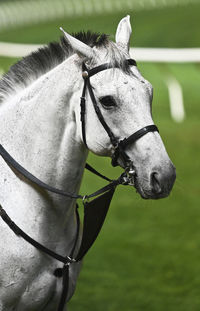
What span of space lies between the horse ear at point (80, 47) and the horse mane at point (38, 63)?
0.14 meters

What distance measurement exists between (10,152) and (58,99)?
1.34ft

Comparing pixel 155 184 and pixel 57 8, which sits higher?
pixel 57 8

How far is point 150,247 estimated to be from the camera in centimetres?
654

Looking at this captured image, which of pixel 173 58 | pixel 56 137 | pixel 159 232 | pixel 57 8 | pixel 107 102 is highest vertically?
pixel 57 8

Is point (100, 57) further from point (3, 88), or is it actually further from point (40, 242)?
point (40, 242)

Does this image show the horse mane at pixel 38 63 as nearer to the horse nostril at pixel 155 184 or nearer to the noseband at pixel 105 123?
the noseband at pixel 105 123

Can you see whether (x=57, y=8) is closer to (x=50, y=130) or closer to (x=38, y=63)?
(x=38, y=63)

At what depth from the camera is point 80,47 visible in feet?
10.3

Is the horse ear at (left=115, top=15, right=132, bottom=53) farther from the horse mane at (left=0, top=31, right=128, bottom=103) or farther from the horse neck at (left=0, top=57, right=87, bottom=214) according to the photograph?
the horse neck at (left=0, top=57, right=87, bottom=214)

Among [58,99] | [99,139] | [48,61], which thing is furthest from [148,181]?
[48,61]

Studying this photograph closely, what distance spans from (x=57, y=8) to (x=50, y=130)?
56.5 ft

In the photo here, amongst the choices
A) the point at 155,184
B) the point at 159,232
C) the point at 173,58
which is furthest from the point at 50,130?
the point at 173,58

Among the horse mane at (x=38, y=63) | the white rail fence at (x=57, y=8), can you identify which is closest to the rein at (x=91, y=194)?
the horse mane at (x=38, y=63)

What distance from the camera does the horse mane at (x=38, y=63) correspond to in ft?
10.9
